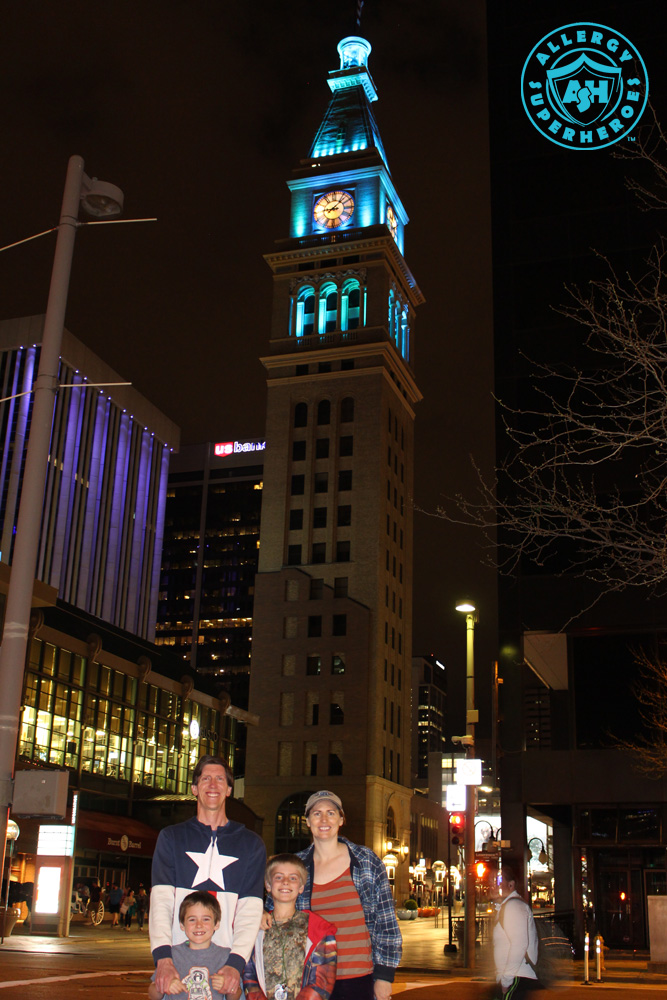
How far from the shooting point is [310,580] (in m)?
83.6

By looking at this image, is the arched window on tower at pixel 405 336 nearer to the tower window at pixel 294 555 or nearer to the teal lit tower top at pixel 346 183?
the teal lit tower top at pixel 346 183

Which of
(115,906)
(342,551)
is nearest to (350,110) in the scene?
(342,551)

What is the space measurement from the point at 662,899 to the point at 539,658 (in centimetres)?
809

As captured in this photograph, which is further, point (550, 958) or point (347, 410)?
point (347, 410)

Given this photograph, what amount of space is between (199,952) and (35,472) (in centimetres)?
481

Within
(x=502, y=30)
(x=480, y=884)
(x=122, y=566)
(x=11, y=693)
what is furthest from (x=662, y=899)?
(x=122, y=566)

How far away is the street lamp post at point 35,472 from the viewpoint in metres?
8.30

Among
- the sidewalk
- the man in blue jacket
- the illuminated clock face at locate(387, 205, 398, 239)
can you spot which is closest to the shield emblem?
the sidewalk

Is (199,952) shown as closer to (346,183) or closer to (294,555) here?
(294,555)

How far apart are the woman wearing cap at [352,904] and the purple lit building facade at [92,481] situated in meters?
111

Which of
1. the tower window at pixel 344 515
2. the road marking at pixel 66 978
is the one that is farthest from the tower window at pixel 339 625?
the road marking at pixel 66 978

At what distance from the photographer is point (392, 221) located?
10856 cm

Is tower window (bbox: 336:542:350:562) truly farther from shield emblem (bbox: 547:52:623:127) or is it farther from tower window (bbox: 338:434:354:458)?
shield emblem (bbox: 547:52:623:127)

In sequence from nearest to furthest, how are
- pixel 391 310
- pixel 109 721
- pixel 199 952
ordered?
1. pixel 199 952
2. pixel 109 721
3. pixel 391 310
